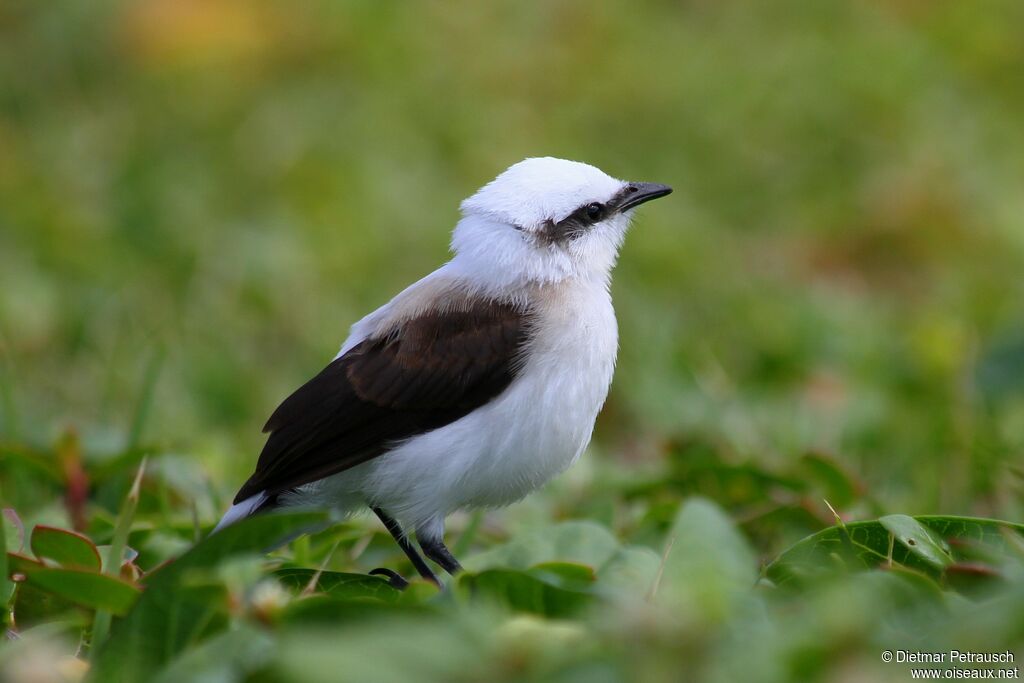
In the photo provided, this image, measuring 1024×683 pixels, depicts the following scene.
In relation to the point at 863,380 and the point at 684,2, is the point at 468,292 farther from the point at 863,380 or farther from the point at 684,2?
the point at 684,2

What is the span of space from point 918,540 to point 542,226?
5.56 ft

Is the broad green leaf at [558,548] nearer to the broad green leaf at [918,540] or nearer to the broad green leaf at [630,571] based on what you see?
the broad green leaf at [630,571]

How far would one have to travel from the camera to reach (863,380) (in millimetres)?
5691

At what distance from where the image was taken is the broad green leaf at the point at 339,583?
114 inches

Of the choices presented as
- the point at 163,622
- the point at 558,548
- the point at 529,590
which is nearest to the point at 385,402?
the point at 558,548

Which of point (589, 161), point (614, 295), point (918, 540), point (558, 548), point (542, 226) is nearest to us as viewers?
point (918, 540)

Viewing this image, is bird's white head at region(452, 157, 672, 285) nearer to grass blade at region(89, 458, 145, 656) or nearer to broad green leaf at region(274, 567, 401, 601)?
broad green leaf at region(274, 567, 401, 601)

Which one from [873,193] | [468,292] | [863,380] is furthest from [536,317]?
[873,193]

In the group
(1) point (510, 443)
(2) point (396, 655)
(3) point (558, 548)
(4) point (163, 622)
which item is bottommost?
(2) point (396, 655)

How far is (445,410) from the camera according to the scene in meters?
3.63

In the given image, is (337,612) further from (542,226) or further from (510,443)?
(542,226)

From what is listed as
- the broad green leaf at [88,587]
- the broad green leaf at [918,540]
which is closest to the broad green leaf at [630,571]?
the broad green leaf at [918,540]

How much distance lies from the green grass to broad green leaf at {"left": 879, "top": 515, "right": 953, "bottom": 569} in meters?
0.01

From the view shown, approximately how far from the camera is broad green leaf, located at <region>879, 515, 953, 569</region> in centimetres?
275
